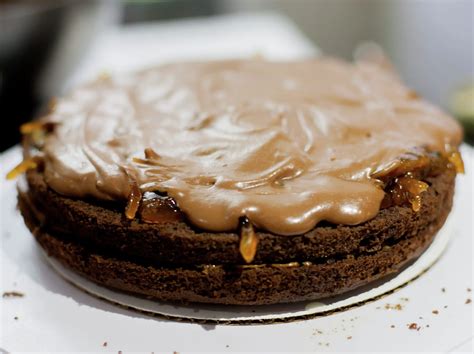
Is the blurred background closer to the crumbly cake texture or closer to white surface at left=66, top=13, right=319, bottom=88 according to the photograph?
white surface at left=66, top=13, right=319, bottom=88

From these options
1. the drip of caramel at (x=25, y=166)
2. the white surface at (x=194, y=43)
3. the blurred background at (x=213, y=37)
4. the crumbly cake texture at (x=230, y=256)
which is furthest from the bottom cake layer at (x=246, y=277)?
the white surface at (x=194, y=43)

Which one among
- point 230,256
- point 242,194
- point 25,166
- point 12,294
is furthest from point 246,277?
point 25,166

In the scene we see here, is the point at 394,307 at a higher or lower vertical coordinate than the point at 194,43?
higher

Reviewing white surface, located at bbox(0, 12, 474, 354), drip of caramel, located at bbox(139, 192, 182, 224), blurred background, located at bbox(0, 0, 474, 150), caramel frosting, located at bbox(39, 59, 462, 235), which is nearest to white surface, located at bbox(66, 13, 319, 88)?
blurred background, located at bbox(0, 0, 474, 150)

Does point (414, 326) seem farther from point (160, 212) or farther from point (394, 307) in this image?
point (160, 212)

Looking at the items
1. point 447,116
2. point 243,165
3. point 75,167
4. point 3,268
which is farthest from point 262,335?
point 447,116

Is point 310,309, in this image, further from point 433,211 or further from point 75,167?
point 75,167

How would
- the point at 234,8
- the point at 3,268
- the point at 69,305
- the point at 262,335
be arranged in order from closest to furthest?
1. the point at 262,335
2. the point at 69,305
3. the point at 3,268
4. the point at 234,8
